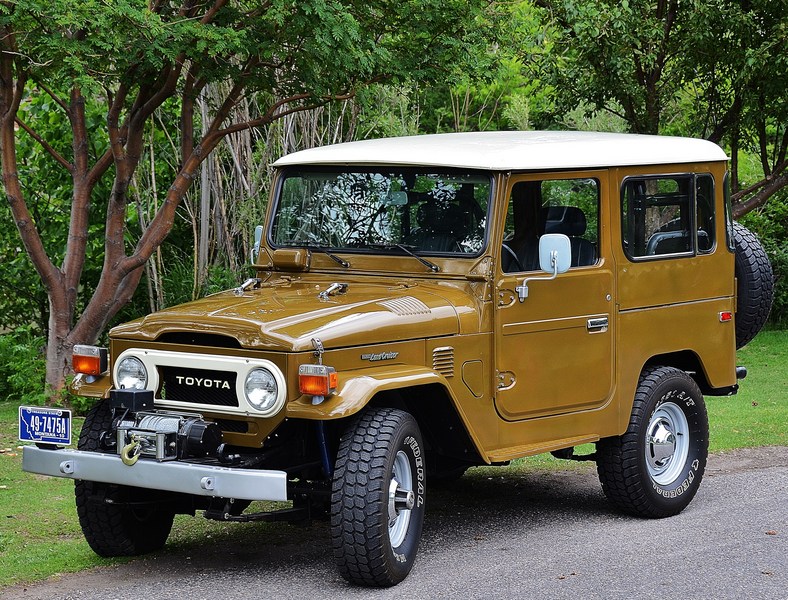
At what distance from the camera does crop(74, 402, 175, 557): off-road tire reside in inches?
253

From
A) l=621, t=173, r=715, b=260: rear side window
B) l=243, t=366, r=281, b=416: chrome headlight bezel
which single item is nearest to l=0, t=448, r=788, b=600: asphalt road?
l=243, t=366, r=281, b=416: chrome headlight bezel

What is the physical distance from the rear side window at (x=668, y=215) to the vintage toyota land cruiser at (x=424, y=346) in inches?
0.6

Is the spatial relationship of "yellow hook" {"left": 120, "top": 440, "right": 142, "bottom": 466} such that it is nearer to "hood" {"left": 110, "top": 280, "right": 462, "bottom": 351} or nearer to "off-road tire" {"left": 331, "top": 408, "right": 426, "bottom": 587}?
"hood" {"left": 110, "top": 280, "right": 462, "bottom": 351}

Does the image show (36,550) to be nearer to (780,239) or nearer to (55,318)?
(55,318)

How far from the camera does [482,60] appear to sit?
420 inches

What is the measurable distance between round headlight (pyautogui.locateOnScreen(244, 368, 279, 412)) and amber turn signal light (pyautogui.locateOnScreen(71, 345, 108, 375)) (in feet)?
3.15

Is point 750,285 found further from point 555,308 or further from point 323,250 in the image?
point 323,250

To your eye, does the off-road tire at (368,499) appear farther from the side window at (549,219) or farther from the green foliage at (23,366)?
the green foliage at (23,366)

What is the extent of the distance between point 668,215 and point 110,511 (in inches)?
152

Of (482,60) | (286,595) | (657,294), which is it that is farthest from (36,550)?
(482,60)

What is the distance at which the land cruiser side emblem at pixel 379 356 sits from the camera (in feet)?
20.3

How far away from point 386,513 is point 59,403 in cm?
565

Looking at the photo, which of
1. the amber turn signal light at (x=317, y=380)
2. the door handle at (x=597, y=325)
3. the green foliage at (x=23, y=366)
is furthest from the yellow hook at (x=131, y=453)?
the green foliage at (x=23, y=366)

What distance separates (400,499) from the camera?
6.13 metres
